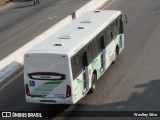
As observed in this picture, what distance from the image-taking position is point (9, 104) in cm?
1953

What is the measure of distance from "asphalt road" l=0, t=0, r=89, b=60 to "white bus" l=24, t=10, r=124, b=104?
337 inches

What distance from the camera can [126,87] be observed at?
2062 cm

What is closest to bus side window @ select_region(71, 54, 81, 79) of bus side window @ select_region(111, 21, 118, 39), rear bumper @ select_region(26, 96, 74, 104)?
rear bumper @ select_region(26, 96, 74, 104)

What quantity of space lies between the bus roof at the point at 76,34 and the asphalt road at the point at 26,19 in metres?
7.43

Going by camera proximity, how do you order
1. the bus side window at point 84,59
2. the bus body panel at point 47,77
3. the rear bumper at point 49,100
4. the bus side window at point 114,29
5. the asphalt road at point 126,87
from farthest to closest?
the bus side window at point 114,29, the bus side window at point 84,59, the asphalt road at point 126,87, the rear bumper at point 49,100, the bus body panel at point 47,77

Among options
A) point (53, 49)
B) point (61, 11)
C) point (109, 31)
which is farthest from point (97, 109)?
point (61, 11)

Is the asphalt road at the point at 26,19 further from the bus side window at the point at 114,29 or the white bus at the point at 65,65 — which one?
the white bus at the point at 65,65

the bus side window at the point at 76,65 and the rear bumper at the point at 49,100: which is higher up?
the bus side window at the point at 76,65

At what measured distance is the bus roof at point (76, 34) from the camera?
58.9 feet

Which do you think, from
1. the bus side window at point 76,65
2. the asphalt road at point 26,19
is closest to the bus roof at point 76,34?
the bus side window at point 76,65

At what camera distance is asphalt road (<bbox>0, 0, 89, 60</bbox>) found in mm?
31808

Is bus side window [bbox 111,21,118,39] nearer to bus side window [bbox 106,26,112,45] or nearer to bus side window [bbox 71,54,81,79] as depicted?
bus side window [bbox 106,26,112,45]

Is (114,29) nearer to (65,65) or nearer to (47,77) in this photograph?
(65,65)

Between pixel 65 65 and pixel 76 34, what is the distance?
9.56 feet
